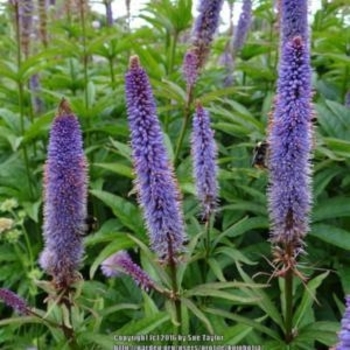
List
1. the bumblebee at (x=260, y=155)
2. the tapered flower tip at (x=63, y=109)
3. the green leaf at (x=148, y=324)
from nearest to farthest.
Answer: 1. the tapered flower tip at (x=63, y=109)
2. the green leaf at (x=148, y=324)
3. the bumblebee at (x=260, y=155)

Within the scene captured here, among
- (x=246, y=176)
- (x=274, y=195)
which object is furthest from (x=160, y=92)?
(x=274, y=195)

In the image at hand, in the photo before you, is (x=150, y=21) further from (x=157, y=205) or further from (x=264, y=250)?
(x=157, y=205)

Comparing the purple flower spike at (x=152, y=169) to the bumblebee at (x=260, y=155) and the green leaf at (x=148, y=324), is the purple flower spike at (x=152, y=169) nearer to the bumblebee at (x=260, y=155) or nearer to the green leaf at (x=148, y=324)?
the green leaf at (x=148, y=324)

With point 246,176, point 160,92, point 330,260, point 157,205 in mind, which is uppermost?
point 160,92

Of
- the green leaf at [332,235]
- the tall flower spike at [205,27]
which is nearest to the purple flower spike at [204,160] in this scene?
the green leaf at [332,235]

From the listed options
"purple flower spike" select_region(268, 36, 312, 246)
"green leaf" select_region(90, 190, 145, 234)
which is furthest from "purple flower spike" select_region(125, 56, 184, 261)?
"green leaf" select_region(90, 190, 145, 234)

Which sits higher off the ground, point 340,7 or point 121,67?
point 340,7
